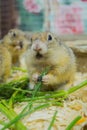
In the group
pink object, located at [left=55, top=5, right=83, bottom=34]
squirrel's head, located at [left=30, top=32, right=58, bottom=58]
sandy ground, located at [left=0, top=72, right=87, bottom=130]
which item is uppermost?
squirrel's head, located at [left=30, top=32, right=58, bottom=58]

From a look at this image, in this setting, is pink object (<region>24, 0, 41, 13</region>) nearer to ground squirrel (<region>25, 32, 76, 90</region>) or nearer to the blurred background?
the blurred background

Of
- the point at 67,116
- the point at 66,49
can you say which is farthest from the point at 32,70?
the point at 67,116

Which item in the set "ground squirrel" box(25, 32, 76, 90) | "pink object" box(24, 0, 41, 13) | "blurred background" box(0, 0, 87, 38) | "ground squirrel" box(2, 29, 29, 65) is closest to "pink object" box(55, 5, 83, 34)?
"blurred background" box(0, 0, 87, 38)

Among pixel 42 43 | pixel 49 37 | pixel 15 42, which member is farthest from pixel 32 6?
pixel 42 43

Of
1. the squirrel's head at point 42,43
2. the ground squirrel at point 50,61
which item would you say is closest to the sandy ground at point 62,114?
the ground squirrel at point 50,61

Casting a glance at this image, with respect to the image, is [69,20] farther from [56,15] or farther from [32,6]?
[32,6]

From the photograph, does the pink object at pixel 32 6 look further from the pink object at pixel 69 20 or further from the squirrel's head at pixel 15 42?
the squirrel's head at pixel 15 42
